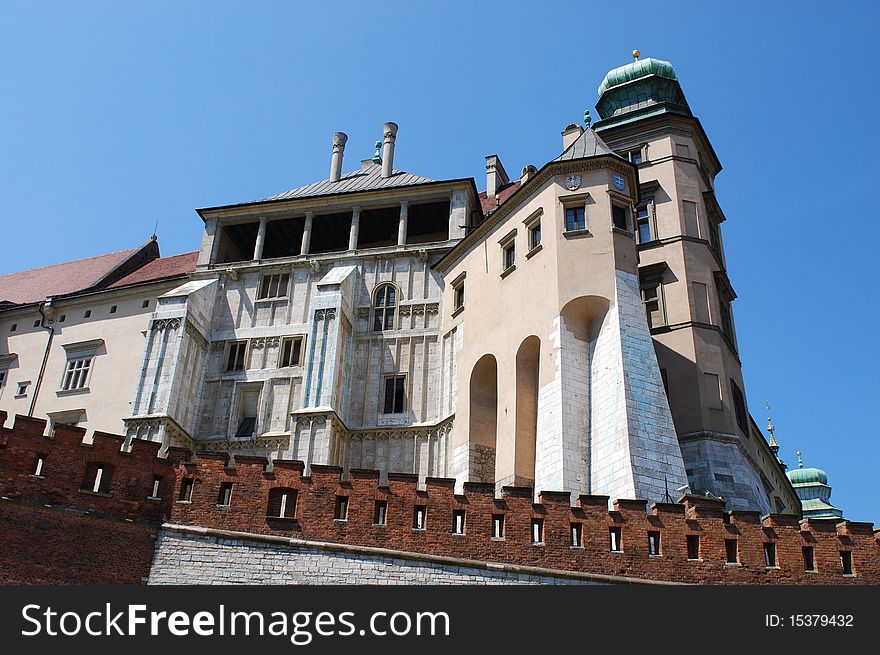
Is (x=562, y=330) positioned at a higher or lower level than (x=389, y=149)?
lower

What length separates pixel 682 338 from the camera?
31109 millimetres

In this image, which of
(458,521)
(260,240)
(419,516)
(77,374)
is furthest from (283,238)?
(458,521)

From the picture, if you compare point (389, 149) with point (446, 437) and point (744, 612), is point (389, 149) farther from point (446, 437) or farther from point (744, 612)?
point (744, 612)

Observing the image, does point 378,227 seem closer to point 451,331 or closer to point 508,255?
point 451,331

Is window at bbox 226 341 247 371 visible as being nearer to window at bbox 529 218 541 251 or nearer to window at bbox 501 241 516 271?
window at bbox 501 241 516 271

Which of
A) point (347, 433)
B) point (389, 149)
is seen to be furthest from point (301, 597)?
point (389, 149)

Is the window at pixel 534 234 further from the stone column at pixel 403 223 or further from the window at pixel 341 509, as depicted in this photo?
the window at pixel 341 509

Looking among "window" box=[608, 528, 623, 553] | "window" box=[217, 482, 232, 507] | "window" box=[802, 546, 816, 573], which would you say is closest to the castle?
"window" box=[217, 482, 232, 507]

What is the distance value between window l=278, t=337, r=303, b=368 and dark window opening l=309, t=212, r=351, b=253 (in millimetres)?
5433

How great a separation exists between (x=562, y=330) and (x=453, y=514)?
7.17m

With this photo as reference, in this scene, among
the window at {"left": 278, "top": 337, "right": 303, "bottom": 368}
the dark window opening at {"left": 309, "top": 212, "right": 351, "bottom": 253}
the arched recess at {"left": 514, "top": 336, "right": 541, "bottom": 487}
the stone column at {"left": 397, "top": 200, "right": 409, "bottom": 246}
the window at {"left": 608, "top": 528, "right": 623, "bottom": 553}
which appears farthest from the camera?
the dark window opening at {"left": 309, "top": 212, "right": 351, "bottom": 253}

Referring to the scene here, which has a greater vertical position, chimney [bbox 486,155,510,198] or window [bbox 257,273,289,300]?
chimney [bbox 486,155,510,198]

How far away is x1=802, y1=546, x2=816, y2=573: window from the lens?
64.7 ft

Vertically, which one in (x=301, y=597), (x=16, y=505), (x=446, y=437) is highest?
(x=446, y=437)
